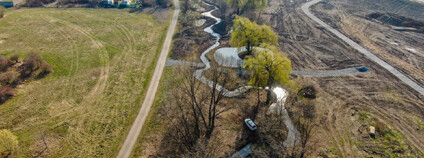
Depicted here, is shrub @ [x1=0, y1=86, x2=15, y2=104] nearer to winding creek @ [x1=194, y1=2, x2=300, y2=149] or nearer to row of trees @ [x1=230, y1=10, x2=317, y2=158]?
winding creek @ [x1=194, y1=2, x2=300, y2=149]

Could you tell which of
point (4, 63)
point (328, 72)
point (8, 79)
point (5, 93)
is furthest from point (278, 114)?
point (4, 63)

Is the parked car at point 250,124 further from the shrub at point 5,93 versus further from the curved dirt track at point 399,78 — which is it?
the shrub at point 5,93

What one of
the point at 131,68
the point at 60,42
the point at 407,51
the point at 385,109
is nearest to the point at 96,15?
the point at 60,42

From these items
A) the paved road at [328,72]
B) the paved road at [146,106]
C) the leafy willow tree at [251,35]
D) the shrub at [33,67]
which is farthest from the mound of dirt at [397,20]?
the shrub at [33,67]

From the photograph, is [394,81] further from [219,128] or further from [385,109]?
[219,128]

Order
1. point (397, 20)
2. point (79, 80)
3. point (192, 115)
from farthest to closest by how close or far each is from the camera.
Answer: point (397, 20) < point (79, 80) < point (192, 115)

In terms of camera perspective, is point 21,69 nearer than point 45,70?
Yes

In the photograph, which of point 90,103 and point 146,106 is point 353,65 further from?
point 90,103
